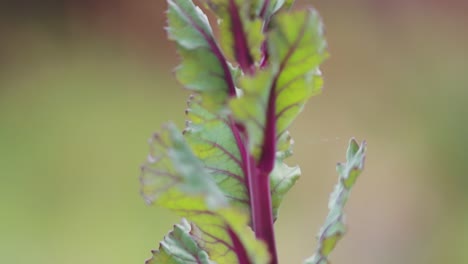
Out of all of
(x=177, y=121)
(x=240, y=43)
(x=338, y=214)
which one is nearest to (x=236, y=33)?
(x=240, y=43)

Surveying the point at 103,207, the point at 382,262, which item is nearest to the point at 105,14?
the point at 103,207

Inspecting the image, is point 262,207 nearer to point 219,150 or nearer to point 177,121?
point 219,150

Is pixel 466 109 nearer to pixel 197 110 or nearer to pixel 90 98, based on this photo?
pixel 90 98

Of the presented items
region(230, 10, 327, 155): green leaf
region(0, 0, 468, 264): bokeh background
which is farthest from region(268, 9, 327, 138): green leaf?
region(0, 0, 468, 264): bokeh background

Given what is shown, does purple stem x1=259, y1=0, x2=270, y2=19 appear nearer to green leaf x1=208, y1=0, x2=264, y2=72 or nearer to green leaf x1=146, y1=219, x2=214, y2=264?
green leaf x1=208, y1=0, x2=264, y2=72

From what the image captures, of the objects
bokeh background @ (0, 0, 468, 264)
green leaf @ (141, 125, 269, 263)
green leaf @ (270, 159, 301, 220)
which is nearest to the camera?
green leaf @ (141, 125, 269, 263)

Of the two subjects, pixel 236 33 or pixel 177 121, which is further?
pixel 177 121
